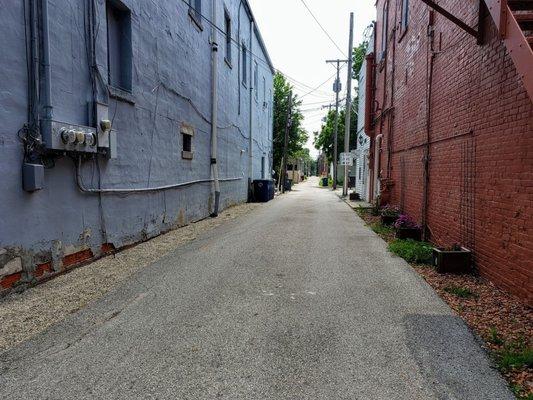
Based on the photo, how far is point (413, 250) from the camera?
22.6 feet

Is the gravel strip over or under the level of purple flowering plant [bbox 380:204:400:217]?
under

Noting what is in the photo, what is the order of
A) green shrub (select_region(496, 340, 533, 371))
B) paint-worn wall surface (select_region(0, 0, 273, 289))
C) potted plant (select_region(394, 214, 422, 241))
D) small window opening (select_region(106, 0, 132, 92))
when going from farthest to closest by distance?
potted plant (select_region(394, 214, 422, 241)) < small window opening (select_region(106, 0, 132, 92)) < paint-worn wall surface (select_region(0, 0, 273, 289)) < green shrub (select_region(496, 340, 533, 371))

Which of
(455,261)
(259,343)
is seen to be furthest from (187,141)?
(259,343)

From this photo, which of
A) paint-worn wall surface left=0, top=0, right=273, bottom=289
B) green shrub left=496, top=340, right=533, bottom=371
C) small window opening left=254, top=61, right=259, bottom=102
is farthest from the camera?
small window opening left=254, top=61, right=259, bottom=102

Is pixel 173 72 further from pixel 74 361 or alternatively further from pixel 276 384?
pixel 276 384

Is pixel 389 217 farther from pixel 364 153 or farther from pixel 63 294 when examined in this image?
pixel 364 153

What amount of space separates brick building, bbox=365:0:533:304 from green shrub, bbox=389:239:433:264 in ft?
1.12

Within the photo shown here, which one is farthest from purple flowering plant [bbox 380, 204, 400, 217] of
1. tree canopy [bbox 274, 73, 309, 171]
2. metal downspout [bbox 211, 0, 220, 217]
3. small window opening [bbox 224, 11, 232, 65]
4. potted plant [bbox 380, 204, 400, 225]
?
tree canopy [bbox 274, 73, 309, 171]

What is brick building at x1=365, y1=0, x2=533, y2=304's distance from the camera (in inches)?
172

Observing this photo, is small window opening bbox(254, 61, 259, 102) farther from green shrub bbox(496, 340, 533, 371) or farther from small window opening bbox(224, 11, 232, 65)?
green shrub bbox(496, 340, 533, 371)

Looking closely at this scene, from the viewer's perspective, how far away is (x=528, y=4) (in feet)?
16.2

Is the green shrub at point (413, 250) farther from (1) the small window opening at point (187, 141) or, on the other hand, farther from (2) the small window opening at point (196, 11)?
(2) the small window opening at point (196, 11)

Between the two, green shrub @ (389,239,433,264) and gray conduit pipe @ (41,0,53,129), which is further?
green shrub @ (389,239,433,264)

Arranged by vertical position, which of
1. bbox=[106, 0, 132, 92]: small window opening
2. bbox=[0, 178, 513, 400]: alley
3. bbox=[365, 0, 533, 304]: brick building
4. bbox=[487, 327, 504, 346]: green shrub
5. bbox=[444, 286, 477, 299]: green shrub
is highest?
bbox=[106, 0, 132, 92]: small window opening
